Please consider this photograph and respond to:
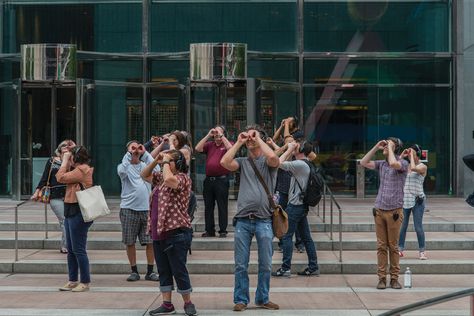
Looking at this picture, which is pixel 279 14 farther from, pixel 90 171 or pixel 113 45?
pixel 90 171

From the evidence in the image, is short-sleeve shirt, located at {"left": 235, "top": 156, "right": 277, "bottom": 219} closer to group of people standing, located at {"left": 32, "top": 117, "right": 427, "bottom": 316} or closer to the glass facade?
group of people standing, located at {"left": 32, "top": 117, "right": 427, "bottom": 316}

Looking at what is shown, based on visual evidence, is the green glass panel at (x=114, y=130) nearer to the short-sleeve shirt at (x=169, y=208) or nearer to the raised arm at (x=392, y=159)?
the raised arm at (x=392, y=159)

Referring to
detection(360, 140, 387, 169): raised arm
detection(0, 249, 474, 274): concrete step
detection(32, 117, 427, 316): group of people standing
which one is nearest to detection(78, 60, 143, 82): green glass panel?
detection(32, 117, 427, 316): group of people standing

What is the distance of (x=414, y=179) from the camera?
12.8 m

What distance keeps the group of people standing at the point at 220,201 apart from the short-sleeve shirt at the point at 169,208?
0.04 feet

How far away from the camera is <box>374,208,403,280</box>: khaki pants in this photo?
10648 mm

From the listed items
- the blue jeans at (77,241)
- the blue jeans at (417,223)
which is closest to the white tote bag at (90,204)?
the blue jeans at (77,241)

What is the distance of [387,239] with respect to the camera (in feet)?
35.0

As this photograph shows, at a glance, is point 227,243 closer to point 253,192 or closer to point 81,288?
point 81,288

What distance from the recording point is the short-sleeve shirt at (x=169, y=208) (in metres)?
8.81

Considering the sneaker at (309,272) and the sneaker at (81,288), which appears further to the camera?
the sneaker at (309,272)

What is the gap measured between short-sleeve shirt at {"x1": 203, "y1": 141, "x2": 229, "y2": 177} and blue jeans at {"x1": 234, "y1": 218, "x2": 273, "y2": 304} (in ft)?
15.2

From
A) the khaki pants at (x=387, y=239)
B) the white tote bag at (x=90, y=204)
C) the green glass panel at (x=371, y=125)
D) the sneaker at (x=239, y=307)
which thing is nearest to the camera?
the sneaker at (x=239, y=307)

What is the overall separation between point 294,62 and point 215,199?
860 cm
